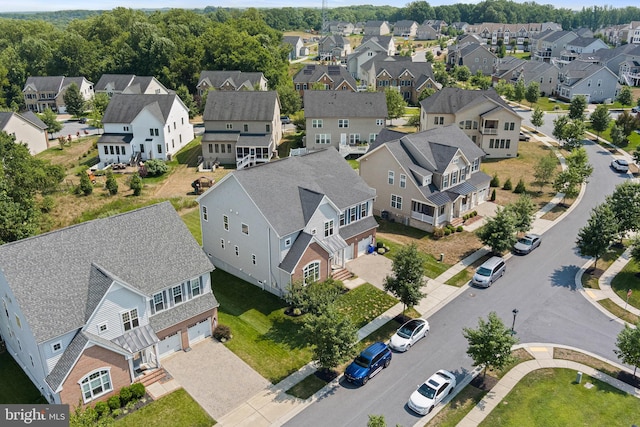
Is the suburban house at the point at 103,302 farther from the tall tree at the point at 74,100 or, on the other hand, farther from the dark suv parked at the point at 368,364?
the tall tree at the point at 74,100

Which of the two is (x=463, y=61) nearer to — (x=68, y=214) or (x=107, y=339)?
(x=68, y=214)

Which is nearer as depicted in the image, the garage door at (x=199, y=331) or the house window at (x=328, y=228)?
the garage door at (x=199, y=331)

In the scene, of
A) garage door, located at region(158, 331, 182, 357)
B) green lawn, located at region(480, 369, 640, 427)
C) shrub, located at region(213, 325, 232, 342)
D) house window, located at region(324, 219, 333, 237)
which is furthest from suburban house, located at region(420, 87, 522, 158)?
garage door, located at region(158, 331, 182, 357)

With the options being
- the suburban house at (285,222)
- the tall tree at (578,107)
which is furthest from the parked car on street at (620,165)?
the suburban house at (285,222)

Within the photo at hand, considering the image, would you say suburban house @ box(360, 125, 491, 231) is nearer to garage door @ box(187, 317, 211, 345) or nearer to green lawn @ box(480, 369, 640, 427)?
green lawn @ box(480, 369, 640, 427)

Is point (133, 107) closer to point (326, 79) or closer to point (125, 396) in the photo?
point (326, 79)
